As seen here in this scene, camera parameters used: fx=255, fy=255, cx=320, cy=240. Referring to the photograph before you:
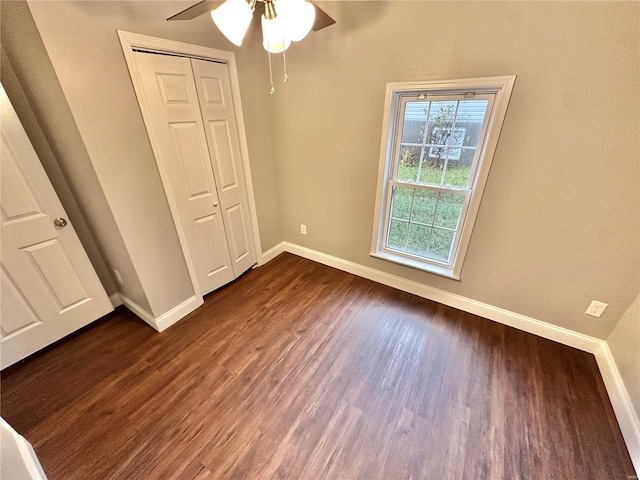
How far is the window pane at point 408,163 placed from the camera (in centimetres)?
205

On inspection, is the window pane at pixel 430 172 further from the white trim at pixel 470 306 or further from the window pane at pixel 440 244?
the white trim at pixel 470 306

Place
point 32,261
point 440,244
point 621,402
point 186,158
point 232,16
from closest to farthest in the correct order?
point 232,16 → point 621,402 → point 32,261 → point 186,158 → point 440,244

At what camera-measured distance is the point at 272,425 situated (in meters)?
1.44

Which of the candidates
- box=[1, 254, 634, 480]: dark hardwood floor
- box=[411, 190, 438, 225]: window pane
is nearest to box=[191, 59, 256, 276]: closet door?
box=[1, 254, 634, 480]: dark hardwood floor

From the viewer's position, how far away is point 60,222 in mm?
1780

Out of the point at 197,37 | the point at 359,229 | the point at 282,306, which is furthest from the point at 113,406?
the point at 197,37

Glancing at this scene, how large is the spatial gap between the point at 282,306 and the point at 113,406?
4.10 feet

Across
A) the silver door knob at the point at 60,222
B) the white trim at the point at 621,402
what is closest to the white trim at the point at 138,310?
the silver door knob at the point at 60,222

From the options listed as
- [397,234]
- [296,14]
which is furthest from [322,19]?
[397,234]

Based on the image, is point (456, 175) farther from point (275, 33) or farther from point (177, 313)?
point (177, 313)

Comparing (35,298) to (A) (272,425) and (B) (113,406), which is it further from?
(A) (272,425)

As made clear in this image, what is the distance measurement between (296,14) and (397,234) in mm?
1796

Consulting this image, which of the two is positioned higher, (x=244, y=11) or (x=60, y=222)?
(x=244, y=11)

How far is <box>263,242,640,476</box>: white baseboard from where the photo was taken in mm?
1376
